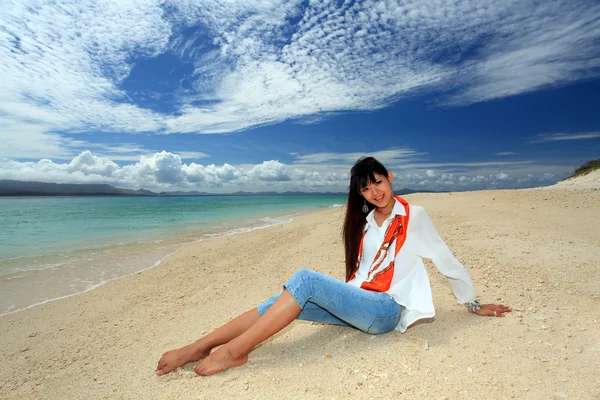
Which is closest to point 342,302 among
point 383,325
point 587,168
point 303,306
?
point 303,306

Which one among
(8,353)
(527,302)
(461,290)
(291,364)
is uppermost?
(461,290)

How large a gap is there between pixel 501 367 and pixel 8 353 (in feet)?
17.6

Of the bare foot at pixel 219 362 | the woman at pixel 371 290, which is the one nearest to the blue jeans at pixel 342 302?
the woman at pixel 371 290

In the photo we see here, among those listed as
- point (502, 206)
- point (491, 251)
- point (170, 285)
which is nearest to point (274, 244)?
point (170, 285)

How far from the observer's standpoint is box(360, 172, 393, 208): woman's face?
288 cm

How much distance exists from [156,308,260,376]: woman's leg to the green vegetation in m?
23.6

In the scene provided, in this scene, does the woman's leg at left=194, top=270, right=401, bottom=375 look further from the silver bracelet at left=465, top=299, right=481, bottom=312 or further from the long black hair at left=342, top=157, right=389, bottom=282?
the silver bracelet at left=465, top=299, right=481, bottom=312

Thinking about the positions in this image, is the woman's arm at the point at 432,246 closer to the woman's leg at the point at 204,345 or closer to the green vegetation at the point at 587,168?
the woman's leg at the point at 204,345

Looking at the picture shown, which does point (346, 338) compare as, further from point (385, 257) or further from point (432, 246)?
point (432, 246)

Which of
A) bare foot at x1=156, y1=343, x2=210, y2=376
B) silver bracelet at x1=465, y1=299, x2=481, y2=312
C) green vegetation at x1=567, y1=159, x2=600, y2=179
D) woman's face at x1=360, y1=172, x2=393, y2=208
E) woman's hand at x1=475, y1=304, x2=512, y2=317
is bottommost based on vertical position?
bare foot at x1=156, y1=343, x2=210, y2=376

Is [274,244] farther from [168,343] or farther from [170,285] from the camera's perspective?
[168,343]

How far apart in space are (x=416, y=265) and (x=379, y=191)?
74cm

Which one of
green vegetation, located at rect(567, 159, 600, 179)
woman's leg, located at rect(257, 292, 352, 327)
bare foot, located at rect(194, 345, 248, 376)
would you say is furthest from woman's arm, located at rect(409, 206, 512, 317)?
green vegetation, located at rect(567, 159, 600, 179)

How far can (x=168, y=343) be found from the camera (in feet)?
12.5
